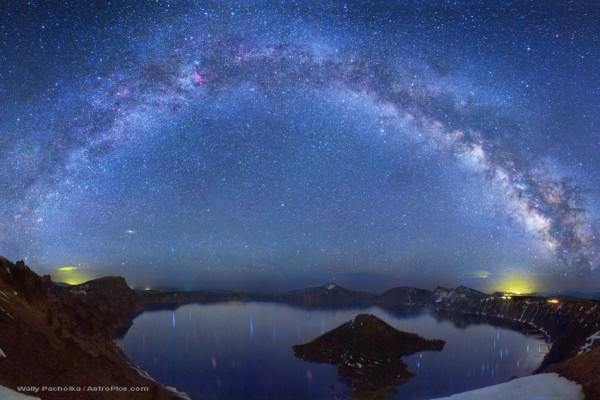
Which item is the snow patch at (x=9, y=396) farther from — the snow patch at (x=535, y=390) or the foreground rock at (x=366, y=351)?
the foreground rock at (x=366, y=351)

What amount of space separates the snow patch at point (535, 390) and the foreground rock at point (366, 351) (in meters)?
72.1

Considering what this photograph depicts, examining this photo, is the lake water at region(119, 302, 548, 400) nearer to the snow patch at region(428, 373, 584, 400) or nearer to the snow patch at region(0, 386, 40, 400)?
the snow patch at region(428, 373, 584, 400)

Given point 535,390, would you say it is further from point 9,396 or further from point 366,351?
point 366,351

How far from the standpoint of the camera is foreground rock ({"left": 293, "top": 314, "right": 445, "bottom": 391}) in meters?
97.3

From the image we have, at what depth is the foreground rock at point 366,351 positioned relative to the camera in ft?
319

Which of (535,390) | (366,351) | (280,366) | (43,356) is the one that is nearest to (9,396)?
(43,356)

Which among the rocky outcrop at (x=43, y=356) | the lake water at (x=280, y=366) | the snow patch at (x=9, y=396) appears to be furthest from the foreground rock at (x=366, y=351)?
the snow patch at (x=9, y=396)

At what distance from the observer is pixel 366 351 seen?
117 m

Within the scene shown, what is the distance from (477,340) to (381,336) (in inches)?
3689

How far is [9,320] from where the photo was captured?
103ft

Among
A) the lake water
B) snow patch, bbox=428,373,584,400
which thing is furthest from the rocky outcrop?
the lake water

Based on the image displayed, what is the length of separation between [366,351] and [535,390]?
102m

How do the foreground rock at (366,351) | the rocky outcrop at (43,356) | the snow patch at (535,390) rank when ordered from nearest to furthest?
the snow patch at (535,390), the rocky outcrop at (43,356), the foreground rock at (366,351)

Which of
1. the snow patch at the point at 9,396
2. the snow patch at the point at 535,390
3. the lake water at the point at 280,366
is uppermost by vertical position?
the snow patch at the point at 9,396
